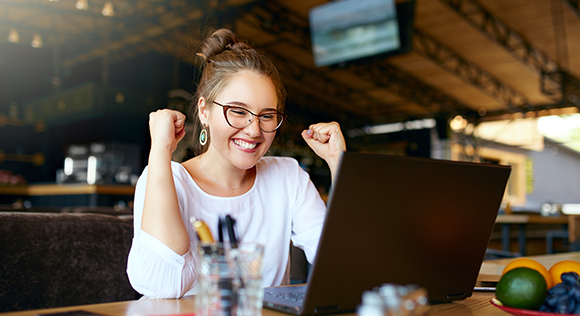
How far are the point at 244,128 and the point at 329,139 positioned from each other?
261mm

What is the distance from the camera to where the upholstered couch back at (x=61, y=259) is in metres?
1.17

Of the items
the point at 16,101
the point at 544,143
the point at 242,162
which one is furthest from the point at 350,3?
the point at 544,143

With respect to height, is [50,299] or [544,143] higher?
[544,143]

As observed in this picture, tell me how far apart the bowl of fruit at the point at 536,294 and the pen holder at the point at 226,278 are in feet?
1.39

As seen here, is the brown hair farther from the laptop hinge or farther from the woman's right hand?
the laptop hinge

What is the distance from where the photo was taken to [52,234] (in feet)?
4.18

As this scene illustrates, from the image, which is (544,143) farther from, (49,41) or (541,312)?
(541,312)

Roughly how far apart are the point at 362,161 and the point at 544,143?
1806cm

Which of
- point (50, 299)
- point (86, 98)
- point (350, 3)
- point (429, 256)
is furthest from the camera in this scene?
point (86, 98)

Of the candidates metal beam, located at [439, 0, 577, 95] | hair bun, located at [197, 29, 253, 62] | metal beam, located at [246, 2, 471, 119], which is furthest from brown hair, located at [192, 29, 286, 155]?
metal beam, located at [439, 0, 577, 95]

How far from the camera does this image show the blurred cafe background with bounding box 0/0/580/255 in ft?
18.5

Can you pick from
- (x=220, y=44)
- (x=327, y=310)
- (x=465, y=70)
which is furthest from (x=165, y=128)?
(x=465, y=70)

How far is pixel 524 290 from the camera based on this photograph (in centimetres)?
71

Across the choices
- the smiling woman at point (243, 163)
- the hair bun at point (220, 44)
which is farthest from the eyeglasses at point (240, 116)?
the hair bun at point (220, 44)
